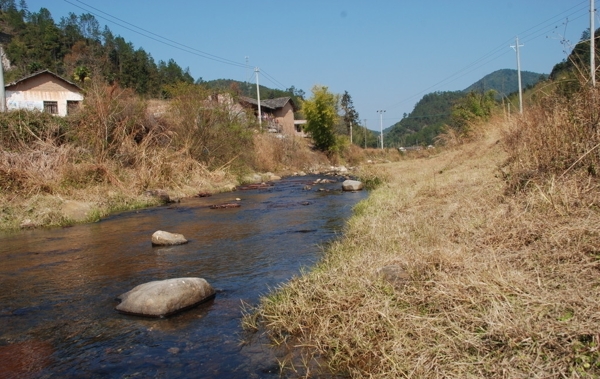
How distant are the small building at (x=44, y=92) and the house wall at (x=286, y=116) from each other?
27.1 meters

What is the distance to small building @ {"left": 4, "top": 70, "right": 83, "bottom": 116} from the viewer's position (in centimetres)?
3744

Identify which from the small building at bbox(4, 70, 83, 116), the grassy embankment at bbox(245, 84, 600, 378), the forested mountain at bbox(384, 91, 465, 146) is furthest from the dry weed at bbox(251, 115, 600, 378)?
the forested mountain at bbox(384, 91, 465, 146)

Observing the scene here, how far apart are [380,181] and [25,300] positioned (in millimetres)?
15815

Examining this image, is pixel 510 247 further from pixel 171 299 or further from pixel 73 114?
pixel 73 114

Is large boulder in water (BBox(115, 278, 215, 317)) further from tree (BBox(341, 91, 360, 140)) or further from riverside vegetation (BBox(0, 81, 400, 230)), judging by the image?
tree (BBox(341, 91, 360, 140))

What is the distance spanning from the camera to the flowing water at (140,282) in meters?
4.43

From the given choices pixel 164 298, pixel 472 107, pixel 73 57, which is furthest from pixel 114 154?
pixel 73 57

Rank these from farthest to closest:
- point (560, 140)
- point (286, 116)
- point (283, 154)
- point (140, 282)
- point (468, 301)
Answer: point (286, 116) → point (283, 154) → point (140, 282) → point (560, 140) → point (468, 301)

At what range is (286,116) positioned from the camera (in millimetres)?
A: 63625

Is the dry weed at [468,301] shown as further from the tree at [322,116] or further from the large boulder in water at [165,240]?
the tree at [322,116]

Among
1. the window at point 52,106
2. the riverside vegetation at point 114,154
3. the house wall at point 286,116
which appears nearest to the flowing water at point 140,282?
the riverside vegetation at point 114,154

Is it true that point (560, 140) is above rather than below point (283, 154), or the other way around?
below

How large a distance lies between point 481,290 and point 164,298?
3667 millimetres

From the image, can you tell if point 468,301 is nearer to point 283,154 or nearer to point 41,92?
point 283,154
